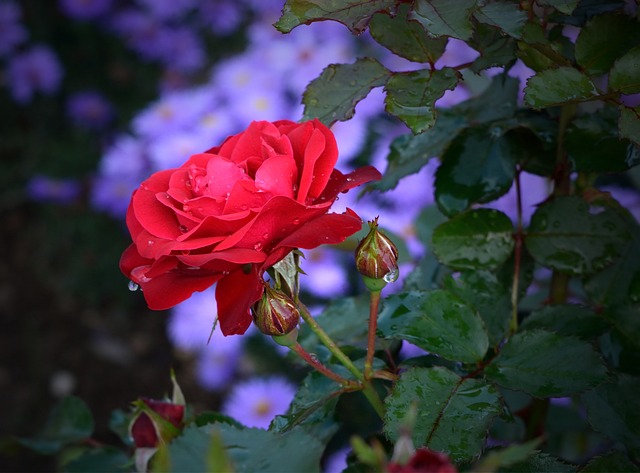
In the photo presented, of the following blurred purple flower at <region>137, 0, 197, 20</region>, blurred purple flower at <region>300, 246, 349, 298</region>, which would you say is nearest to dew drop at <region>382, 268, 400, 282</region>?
blurred purple flower at <region>300, 246, 349, 298</region>

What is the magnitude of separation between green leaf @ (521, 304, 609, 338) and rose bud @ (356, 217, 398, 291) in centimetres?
15

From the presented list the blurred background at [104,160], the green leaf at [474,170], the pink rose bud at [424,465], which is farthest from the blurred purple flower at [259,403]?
the pink rose bud at [424,465]

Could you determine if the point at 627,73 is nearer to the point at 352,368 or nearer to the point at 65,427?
the point at 352,368

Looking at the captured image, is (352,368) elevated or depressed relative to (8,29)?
elevated

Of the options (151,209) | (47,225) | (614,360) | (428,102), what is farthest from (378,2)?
(47,225)

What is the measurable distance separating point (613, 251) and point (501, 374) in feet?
0.49

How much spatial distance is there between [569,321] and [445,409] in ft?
0.50

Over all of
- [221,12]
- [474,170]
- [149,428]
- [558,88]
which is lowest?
[221,12]

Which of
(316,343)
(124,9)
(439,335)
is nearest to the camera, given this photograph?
(439,335)

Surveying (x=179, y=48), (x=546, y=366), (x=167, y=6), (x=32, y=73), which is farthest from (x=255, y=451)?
(x=32, y=73)

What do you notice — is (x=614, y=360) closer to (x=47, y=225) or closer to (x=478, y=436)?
(x=478, y=436)

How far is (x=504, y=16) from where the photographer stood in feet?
1.47

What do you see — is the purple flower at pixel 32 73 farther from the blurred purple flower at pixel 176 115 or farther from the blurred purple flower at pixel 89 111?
the blurred purple flower at pixel 176 115

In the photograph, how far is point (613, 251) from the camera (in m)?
0.55
